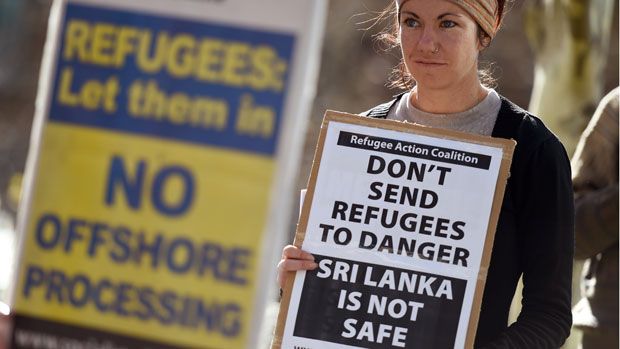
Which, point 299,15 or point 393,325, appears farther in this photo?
point 393,325

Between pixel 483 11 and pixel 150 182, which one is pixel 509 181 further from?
pixel 150 182

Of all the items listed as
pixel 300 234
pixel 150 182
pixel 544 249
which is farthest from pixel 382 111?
pixel 150 182

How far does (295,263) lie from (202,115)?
73 cm

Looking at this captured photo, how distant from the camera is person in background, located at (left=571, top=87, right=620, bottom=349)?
4016mm

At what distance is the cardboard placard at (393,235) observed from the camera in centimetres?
286

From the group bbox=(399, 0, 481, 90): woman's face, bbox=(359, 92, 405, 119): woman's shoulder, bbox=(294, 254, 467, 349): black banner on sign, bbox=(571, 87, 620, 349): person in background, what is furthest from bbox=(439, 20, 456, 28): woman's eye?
bbox=(571, 87, 620, 349): person in background

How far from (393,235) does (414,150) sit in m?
0.21

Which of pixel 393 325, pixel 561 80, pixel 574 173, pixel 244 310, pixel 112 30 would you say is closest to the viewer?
pixel 244 310

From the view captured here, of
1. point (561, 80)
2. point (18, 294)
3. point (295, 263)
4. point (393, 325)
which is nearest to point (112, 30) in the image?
point (18, 294)

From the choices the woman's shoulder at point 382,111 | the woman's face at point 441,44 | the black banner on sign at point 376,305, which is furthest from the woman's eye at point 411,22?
the black banner on sign at point 376,305

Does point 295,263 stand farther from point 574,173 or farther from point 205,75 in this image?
point 574,173

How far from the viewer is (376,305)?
290cm

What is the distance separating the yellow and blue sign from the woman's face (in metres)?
0.86

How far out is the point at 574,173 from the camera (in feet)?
13.5
